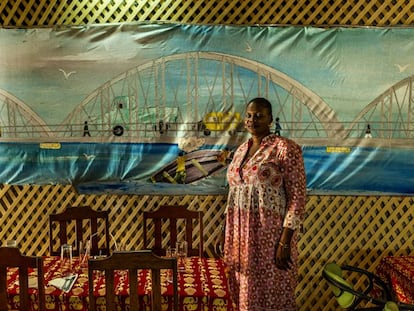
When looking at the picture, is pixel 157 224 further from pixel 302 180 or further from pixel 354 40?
pixel 354 40

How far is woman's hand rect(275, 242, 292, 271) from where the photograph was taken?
2.18m

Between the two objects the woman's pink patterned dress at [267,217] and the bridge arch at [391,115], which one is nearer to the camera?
the woman's pink patterned dress at [267,217]

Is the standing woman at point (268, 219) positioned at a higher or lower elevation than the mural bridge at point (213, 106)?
lower

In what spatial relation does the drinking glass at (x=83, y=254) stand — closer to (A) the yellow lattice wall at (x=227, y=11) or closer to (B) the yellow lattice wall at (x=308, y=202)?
(B) the yellow lattice wall at (x=308, y=202)

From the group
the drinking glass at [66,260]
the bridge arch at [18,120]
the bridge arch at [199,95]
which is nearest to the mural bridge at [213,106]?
the bridge arch at [199,95]

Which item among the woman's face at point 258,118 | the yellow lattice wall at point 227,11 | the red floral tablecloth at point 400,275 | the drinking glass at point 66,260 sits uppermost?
the yellow lattice wall at point 227,11

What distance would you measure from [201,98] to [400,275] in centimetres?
150

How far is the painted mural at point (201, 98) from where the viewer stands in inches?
119

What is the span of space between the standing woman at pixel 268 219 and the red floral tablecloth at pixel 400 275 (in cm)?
Answer: 56

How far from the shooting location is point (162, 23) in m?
3.03

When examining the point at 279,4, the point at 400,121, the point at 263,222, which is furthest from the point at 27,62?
the point at 400,121

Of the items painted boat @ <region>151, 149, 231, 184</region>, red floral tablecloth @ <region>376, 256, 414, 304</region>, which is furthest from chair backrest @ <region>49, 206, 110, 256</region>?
red floral tablecloth @ <region>376, 256, 414, 304</region>

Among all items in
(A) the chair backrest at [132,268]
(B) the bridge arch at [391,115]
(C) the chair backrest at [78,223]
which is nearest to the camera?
(A) the chair backrest at [132,268]

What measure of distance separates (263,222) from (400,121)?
4.31 feet
